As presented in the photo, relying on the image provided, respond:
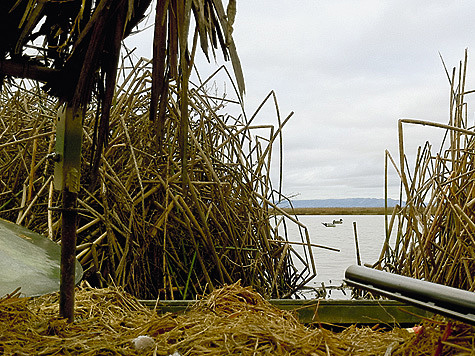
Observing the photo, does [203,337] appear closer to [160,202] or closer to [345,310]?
[345,310]

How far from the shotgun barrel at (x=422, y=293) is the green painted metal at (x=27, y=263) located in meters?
0.90

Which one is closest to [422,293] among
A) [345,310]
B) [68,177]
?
[68,177]

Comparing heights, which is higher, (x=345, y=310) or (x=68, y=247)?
(x=68, y=247)

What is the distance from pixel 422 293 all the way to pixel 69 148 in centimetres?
93

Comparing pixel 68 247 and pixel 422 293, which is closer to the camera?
pixel 422 293

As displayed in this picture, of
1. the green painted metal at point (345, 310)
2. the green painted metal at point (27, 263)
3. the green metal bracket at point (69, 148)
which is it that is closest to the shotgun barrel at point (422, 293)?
the green metal bracket at point (69, 148)

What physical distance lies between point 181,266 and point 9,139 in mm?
1145

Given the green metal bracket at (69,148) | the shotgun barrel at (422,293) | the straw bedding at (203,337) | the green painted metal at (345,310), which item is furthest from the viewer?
the green painted metal at (345,310)

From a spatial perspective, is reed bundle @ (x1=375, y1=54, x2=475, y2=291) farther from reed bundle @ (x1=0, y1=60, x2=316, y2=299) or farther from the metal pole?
the metal pole

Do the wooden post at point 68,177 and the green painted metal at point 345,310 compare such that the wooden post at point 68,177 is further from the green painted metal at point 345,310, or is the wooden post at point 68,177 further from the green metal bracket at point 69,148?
the green painted metal at point 345,310

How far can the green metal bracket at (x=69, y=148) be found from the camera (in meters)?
1.22

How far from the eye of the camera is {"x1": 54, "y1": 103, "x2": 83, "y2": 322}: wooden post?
122 cm

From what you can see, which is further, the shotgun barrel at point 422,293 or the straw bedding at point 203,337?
the straw bedding at point 203,337

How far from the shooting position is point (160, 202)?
252 cm
